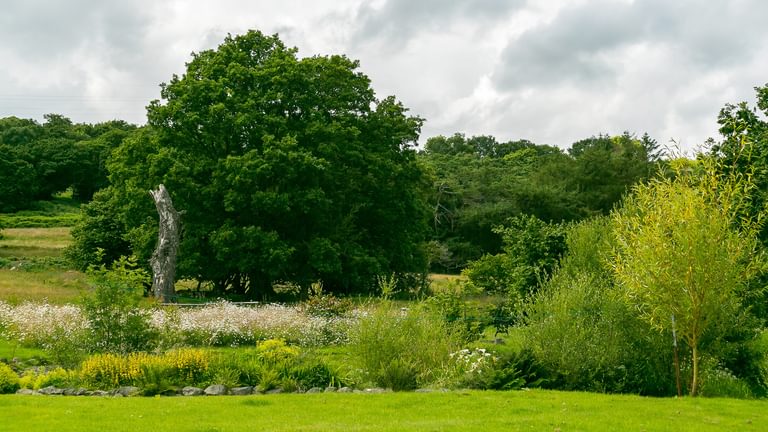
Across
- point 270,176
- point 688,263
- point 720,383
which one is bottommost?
point 720,383

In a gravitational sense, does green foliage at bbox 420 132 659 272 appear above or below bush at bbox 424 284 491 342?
above

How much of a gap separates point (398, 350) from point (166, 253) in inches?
525

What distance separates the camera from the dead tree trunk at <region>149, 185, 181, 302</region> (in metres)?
24.6

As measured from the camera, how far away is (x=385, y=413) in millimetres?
10711

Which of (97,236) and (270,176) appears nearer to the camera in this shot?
(270,176)

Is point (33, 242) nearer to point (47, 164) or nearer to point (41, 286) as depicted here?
point (47, 164)

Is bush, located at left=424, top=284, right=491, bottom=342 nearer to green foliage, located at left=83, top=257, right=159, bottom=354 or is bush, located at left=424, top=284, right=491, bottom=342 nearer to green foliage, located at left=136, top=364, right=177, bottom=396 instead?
green foliage, located at left=136, top=364, right=177, bottom=396

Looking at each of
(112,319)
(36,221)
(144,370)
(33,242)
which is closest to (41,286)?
(112,319)

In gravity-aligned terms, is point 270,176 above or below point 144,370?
above

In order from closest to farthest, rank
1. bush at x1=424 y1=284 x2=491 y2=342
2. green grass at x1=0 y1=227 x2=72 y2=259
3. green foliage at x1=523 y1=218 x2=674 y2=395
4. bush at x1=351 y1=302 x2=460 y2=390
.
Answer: bush at x1=351 y1=302 x2=460 y2=390 → green foliage at x1=523 y1=218 x2=674 y2=395 → bush at x1=424 y1=284 x2=491 y2=342 → green grass at x1=0 y1=227 x2=72 y2=259

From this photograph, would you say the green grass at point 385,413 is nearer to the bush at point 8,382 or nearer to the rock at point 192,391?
the rock at point 192,391

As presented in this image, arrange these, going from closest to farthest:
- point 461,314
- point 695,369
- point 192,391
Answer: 1. point 192,391
2. point 695,369
3. point 461,314

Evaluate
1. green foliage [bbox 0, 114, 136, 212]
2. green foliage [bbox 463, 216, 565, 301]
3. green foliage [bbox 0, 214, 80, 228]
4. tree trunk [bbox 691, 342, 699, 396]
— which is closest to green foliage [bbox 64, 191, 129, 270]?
green foliage [bbox 463, 216, 565, 301]

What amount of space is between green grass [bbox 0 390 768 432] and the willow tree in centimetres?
174
